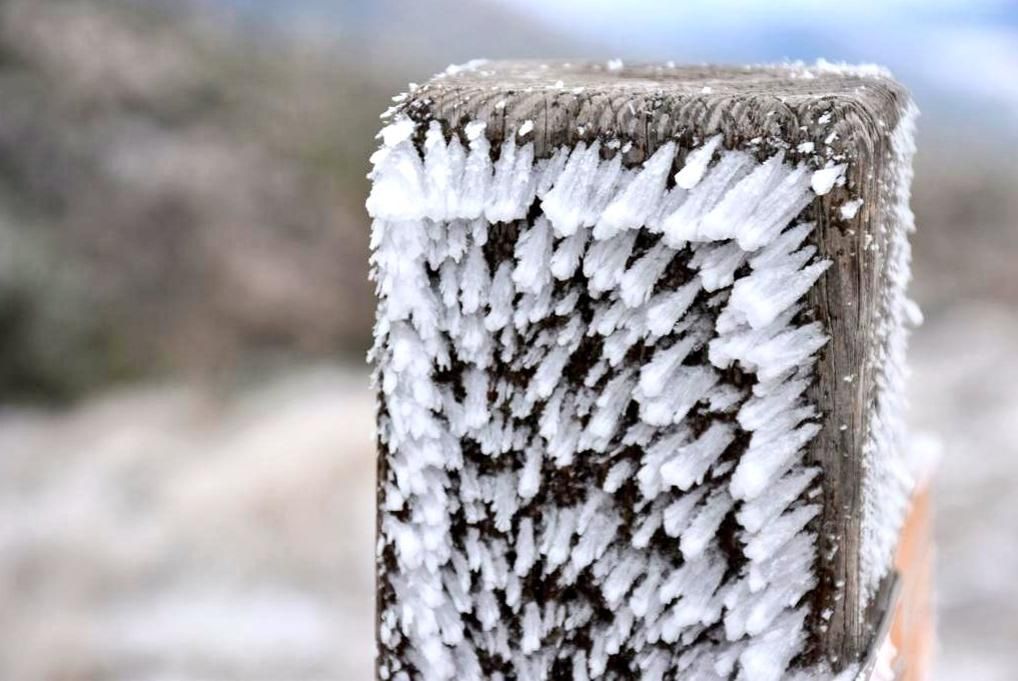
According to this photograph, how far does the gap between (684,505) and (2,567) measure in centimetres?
394

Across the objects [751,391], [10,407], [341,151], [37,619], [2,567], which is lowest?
[751,391]

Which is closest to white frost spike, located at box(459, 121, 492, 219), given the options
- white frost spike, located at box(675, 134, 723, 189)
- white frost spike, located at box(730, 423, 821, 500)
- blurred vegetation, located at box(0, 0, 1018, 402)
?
white frost spike, located at box(675, 134, 723, 189)

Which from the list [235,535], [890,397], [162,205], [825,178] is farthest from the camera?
[162,205]

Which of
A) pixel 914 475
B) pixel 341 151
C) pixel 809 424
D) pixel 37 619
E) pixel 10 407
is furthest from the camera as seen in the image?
pixel 341 151

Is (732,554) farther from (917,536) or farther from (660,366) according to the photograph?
(917,536)

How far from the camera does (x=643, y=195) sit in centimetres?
65

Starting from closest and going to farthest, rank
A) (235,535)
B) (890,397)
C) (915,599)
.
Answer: (890,397) → (915,599) → (235,535)

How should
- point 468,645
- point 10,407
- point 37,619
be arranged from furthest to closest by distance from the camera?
point 10,407 < point 37,619 < point 468,645

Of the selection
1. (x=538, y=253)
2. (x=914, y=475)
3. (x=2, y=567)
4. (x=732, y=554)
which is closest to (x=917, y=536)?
(x=914, y=475)

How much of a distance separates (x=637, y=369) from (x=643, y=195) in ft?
0.38

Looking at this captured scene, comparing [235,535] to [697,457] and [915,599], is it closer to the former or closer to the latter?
[915,599]

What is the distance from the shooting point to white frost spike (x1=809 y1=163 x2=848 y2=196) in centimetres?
62

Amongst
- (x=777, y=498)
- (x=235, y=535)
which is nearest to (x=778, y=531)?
(x=777, y=498)

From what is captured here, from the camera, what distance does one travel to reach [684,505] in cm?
69
